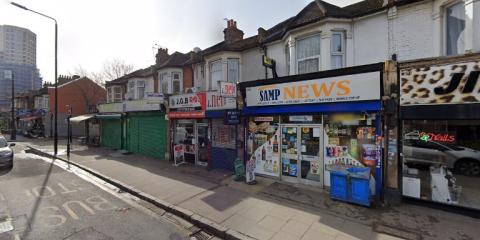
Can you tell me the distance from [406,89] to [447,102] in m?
0.90

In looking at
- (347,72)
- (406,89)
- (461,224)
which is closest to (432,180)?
(461,224)

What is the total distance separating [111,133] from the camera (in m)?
18.6

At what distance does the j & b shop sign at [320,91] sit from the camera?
22.3 ft

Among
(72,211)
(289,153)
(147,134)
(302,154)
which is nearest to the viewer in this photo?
(72,211)

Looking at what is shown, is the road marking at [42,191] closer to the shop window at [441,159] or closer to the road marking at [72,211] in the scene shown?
the road marking at [72,211]

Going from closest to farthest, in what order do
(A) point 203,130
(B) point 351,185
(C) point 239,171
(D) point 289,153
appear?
(B) point 351,185 → (D) point 289,153 → (C) point 239,171 → (A) point 203,130

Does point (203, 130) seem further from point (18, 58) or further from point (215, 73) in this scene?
point (18, 58)

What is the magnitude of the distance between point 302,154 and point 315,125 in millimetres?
1128

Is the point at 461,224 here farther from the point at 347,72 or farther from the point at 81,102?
the point at 81,102

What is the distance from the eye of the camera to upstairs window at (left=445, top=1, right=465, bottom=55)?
22.0ft

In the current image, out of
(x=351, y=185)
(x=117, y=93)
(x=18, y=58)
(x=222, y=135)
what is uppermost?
(x=18, y=58)

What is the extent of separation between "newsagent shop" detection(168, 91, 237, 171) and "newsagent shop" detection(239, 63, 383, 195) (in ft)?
3.62

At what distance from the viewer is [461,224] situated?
536cm

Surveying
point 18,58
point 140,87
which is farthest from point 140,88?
point 18,58
